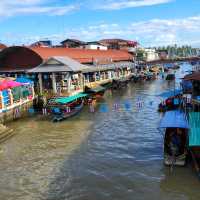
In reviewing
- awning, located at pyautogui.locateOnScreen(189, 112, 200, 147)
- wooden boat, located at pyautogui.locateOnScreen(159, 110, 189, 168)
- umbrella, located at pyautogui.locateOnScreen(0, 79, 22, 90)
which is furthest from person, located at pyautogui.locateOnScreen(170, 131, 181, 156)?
umbrella, located at pyautogui.locateOnScreen(0, 79, 22, 90)

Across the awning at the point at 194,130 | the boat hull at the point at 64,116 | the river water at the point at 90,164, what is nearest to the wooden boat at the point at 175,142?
the river water at the point at 90,164

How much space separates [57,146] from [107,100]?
23129 millimetres

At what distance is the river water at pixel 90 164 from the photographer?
54.3 ft

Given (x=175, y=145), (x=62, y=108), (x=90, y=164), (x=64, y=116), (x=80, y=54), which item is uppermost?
(x=80, y=54)

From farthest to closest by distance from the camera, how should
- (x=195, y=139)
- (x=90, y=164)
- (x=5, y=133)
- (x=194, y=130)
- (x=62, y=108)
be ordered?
1. (x=62, y=108)
2. (x=5, y=133)
3. (x=90, y=164)
4. (x=194, y=130)
5. (x=195, y=139)

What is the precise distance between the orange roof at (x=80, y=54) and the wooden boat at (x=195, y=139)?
108ft

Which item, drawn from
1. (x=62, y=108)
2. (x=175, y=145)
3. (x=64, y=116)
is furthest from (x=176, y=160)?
(x=62, y=108)

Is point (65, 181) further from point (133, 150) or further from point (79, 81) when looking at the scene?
point (79, 81)

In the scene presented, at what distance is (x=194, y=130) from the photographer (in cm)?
1714

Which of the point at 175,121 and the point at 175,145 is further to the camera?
the point at 175,121

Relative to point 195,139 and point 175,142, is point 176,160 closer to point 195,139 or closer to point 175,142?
point 175,142

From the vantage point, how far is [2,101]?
108 feet

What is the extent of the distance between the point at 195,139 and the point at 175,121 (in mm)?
2816

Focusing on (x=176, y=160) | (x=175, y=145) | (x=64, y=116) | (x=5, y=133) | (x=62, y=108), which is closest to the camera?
(x=175, y=145)
